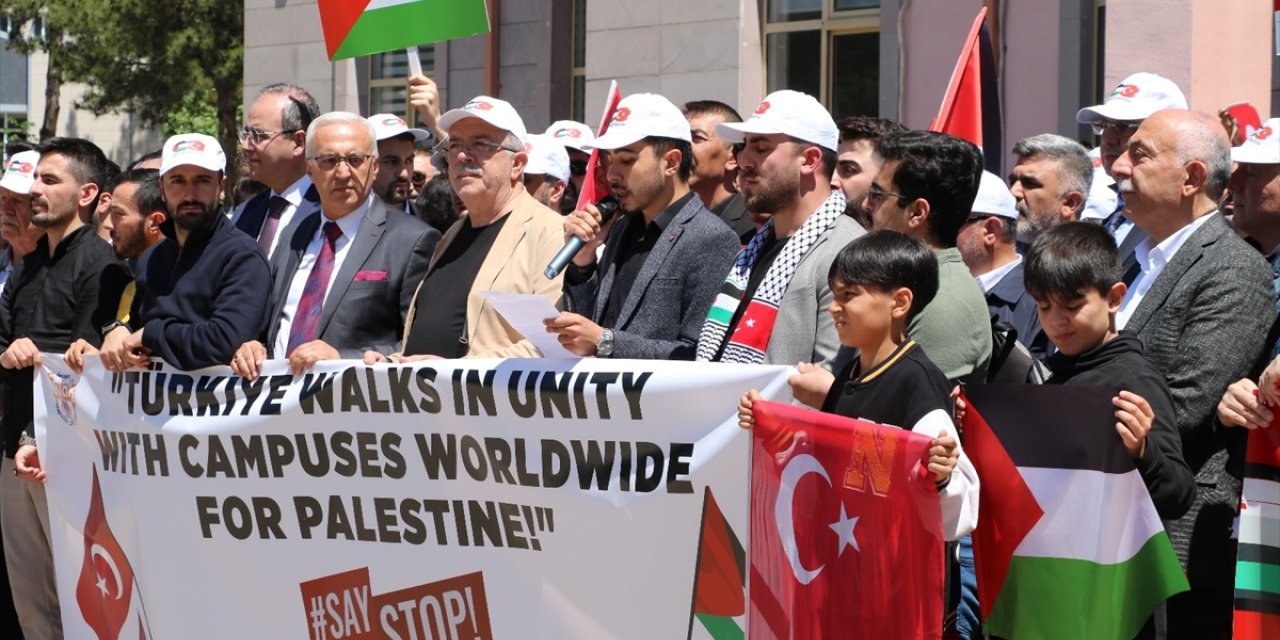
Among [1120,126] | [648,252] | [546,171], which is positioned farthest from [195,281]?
[1120,126]

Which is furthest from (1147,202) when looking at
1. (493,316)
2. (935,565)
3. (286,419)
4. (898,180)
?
(286,419)

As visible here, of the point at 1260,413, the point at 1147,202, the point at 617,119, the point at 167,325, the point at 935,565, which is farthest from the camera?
the point at 167,325

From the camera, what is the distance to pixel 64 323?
24.7ft

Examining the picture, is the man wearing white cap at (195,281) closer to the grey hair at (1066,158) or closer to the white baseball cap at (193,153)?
the white baseball cap at (193,153)

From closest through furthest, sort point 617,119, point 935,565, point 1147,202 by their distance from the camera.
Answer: point 935,565
point 1147,202
point 617,119

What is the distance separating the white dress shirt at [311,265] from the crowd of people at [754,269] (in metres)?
0.01

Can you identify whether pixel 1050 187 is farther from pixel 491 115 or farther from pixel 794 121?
pixel 491 115

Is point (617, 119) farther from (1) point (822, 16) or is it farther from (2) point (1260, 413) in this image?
(1) point (822, 16)

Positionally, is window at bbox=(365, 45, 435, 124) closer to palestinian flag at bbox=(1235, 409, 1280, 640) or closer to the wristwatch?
the wristwatch

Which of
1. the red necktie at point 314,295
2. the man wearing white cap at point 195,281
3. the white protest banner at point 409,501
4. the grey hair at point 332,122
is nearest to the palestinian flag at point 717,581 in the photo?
the white protest banner at point 409,501

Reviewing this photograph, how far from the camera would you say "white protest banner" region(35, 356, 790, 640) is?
5207 millimetres

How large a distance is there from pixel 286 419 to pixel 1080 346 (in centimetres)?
294

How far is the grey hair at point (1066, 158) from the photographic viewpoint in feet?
23.8

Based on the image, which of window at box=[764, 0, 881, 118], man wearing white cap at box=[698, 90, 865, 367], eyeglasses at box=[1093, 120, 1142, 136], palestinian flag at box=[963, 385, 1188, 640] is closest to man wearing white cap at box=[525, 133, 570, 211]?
eyeglasses at box=[1093, 120, 1142, 136]
